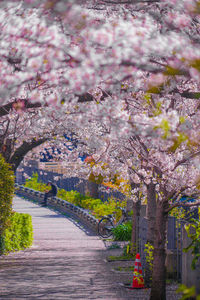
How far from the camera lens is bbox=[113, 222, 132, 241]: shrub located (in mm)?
21609

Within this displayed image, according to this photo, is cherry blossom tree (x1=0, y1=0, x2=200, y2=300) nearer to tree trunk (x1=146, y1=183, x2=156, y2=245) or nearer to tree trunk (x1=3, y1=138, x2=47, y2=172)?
tree trunk (x1=146, y1=183, x2=156, y2=245)

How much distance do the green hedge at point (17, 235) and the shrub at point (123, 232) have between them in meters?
3.55

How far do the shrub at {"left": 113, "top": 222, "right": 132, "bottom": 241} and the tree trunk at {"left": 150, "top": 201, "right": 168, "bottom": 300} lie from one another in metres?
9.95

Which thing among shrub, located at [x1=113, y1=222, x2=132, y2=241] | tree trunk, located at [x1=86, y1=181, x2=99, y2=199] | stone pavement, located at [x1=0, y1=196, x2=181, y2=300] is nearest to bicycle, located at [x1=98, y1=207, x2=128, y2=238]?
stone pavement, located at [x1=0, y1=196, x2=181, y2=300]

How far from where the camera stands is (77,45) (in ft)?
24.6

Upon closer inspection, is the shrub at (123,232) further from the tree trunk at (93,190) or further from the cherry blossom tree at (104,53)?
the cherry blossom tree at (104,53)

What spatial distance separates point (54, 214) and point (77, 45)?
2528 cm

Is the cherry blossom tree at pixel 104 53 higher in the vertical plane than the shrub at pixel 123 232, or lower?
higher

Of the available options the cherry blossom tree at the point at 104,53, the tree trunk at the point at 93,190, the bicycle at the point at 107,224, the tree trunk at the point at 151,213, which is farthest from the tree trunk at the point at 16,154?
the tree trunk at the point at 93,190

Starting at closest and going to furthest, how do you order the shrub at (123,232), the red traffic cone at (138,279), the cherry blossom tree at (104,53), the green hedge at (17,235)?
the cherry blossom tree at (104,53)
the red traffic cone at (138,279)
the green hedge at (17,235)
the shrub at (123,232)

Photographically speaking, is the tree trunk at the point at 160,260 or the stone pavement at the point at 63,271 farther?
the stone pavement at the point at 63,271

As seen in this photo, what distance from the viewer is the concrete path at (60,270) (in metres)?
12.4

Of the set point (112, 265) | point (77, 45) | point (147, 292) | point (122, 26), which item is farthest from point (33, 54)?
point (112, 265)

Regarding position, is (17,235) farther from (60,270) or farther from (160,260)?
(160,260)
